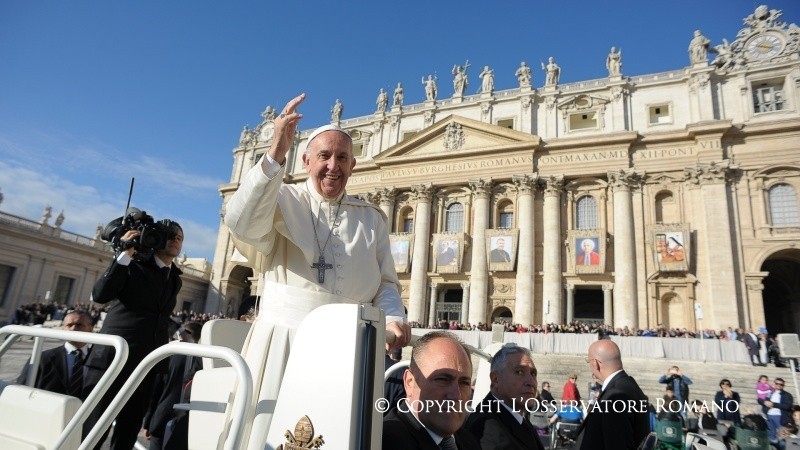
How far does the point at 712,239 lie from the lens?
22219 mm

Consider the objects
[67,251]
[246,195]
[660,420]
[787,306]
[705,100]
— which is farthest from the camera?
[67,251]

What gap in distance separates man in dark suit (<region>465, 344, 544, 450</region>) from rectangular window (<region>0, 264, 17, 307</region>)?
34.0m

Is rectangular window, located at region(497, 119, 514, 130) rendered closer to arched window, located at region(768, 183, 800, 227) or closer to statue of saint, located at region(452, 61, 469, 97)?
statue of saint, located at region(452, 61, 469, 97)

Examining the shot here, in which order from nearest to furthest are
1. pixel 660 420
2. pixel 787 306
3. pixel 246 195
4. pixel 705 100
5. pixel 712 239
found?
1. pixel 246 195
2. pixel 660 420
3. pixel 712 239
4. pixel 705 100
5. pixel 787 306

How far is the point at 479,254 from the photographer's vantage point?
Answer: 88.4ft

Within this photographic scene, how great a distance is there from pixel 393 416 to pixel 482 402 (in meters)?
1.48

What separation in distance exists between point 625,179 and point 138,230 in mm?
26325

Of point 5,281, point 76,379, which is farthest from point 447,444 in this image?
point 5,281

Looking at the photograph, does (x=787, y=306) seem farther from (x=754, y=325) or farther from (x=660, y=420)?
(x=660, y=420)

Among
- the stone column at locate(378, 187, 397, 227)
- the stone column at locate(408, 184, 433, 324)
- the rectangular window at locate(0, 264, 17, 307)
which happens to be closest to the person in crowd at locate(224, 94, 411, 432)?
the stone column at locate(408, 184, 433, 324)

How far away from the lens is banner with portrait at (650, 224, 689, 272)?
22.4m

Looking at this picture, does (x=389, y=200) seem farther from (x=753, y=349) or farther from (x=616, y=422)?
(x=616, y=422)

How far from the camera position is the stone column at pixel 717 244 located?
2103cm

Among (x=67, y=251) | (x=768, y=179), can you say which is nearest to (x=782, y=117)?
(x=768, y=179)
